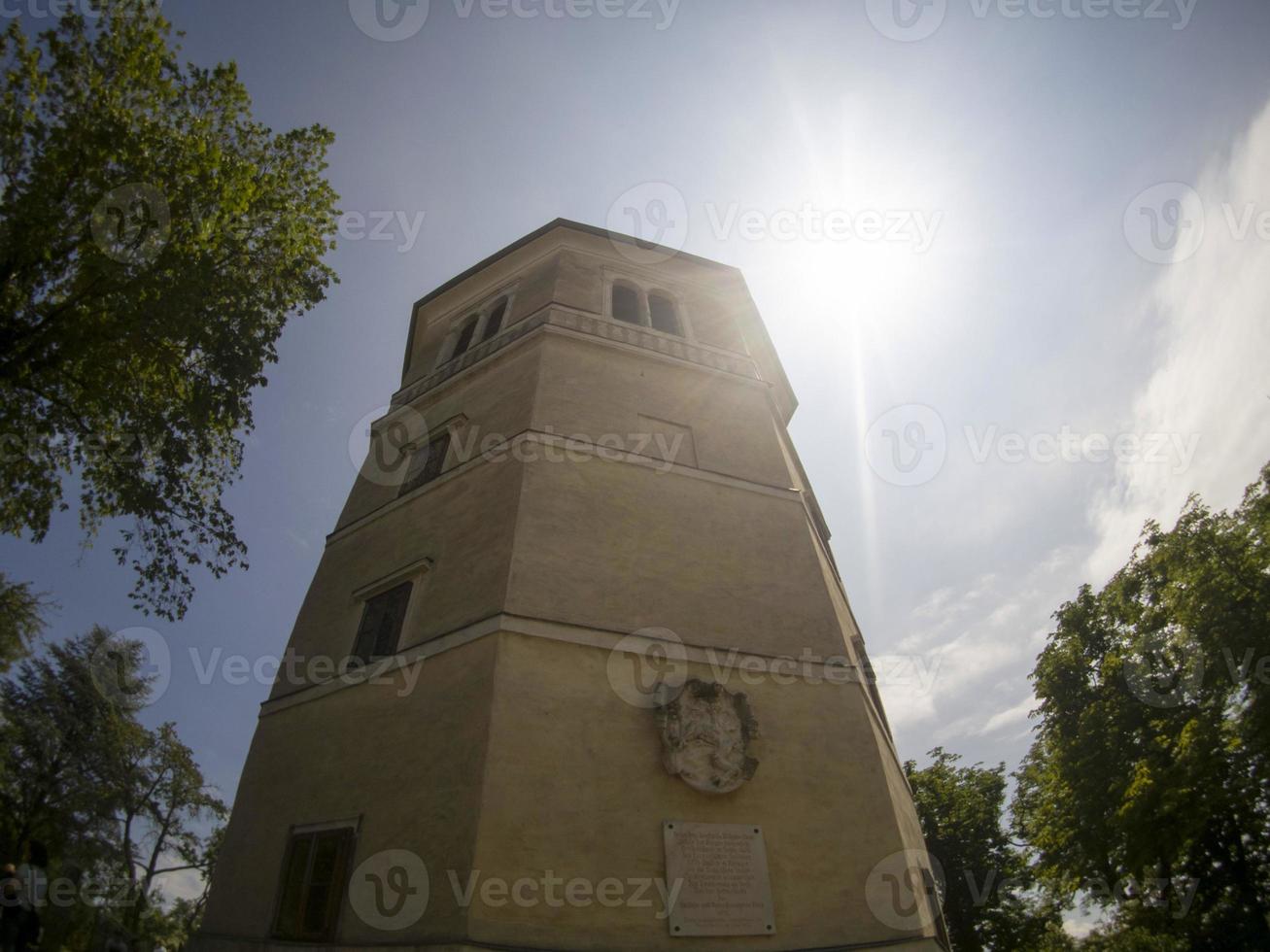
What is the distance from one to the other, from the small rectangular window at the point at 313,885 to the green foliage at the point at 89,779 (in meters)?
19.6

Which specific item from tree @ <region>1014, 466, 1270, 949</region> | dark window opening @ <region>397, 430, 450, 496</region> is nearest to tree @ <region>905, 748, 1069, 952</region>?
tree @ <region>1014, 466, 1270, 949</region>

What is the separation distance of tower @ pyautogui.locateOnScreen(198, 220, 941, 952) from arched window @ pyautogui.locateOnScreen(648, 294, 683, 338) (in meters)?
2.24

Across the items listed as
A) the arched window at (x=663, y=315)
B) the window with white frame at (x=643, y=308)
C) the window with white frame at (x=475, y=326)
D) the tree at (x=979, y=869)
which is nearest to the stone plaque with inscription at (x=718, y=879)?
the window with white frame at (x=643, y=308)

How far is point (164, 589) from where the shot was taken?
11.6 meters

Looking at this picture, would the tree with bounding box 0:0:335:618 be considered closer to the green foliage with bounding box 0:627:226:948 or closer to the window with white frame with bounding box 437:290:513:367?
the window with white frame with bounding box 437:290:513:367

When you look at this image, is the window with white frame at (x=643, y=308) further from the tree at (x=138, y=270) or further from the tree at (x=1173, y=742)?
the tree at (x=1173, y=742)

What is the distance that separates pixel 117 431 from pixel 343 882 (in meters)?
8.43

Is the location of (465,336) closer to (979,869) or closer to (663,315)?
(663,315)

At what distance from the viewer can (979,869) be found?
2642 centimetres

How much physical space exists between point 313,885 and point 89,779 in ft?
79.9

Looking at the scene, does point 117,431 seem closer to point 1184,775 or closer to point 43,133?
point 43,133

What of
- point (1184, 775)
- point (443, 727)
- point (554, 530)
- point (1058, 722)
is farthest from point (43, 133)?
point (1058, 722)

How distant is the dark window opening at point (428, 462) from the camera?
461 inches

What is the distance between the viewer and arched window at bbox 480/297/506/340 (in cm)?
1475
